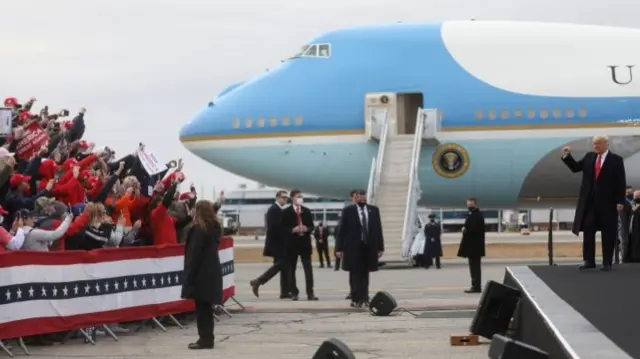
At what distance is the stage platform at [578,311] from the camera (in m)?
6.88

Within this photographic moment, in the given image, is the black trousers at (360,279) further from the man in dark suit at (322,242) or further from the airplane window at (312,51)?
the man in dark suit at (322,242)

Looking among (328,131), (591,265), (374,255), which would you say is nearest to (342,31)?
(328,131)

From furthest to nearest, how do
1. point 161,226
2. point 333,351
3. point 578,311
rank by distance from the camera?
point 161,226, point 578,311, point 333,351

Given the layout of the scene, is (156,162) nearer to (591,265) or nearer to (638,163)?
(591,265)

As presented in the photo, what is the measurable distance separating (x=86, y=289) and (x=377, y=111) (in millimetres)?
18722

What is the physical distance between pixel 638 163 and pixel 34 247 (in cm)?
2151

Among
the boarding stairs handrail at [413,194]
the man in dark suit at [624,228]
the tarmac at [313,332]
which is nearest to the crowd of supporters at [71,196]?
the tarmac at [313,332]

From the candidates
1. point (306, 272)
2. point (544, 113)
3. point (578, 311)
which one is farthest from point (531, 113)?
point (578, 311)

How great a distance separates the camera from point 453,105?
3092 cm

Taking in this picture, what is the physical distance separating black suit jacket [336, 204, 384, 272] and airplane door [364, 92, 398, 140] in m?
13.8

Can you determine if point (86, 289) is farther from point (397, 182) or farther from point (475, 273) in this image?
point (397, 182)

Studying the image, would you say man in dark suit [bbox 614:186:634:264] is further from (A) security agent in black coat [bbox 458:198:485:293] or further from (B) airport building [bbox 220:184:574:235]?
(B) airport building [bbox 220:184:574:235]

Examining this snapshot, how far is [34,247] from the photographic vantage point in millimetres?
12555

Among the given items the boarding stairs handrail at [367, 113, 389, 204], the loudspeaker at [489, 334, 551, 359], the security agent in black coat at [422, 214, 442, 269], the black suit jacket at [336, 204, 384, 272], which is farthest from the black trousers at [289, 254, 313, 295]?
the security agent in black coat at [422, 214, 442, 269]
